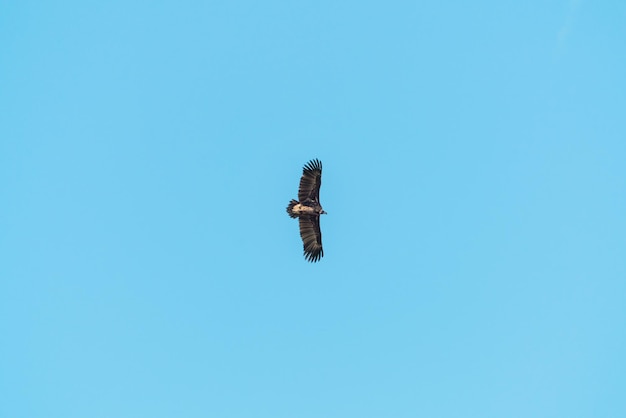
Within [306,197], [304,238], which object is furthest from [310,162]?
[304,238]

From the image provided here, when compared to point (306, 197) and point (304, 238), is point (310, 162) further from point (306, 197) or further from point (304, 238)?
point (304, 238)
